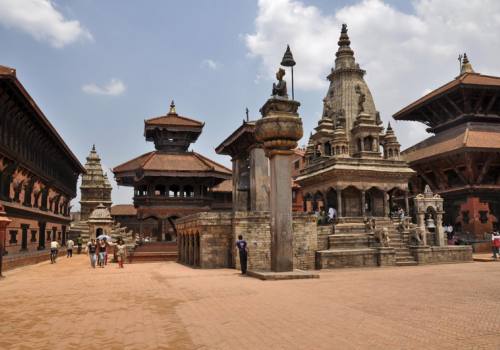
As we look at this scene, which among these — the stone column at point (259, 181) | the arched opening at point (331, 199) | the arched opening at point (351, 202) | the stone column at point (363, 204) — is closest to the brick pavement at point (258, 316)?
the stone column at point (259, 181)

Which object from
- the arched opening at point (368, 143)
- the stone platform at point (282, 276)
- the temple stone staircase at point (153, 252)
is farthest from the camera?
the arched opening at point (368, 143)

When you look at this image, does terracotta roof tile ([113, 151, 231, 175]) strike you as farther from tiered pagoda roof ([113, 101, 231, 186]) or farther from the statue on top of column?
the statue on top of column

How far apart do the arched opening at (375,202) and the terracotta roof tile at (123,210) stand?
30621 mm

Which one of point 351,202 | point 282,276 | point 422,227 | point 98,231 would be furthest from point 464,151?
point 98,231

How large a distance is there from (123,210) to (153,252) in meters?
28.8

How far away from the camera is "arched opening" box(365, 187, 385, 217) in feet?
105

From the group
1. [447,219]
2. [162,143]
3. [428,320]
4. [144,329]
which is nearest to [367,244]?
[447,219]

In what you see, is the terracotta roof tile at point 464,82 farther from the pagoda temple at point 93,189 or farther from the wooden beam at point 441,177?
the pagoda temple at point 93,189

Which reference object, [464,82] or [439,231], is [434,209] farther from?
[464,82]

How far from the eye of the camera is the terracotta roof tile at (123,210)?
53.3m

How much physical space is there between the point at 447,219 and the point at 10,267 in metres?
29.6

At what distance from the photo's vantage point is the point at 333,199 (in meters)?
34.5

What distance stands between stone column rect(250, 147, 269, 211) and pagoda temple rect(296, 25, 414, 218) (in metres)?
8.11

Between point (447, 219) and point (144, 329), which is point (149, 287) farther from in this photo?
point (447, 219)
